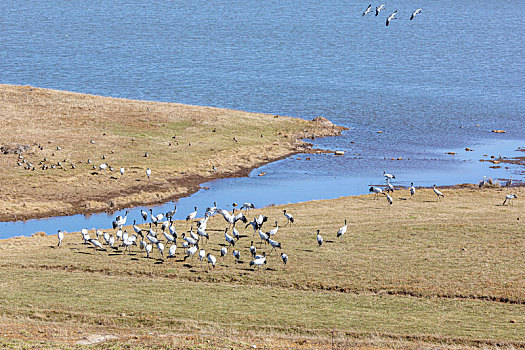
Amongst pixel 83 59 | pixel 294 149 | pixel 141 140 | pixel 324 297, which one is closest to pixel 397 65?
pixel 83 59

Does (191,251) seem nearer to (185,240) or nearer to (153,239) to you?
(185,240)

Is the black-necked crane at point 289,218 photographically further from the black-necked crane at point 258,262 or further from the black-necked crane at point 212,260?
the black-necked crane at point 212,260

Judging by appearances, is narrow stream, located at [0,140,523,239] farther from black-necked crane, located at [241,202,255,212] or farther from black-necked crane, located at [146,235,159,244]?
black-necked crane, located at [146,235,159,244]

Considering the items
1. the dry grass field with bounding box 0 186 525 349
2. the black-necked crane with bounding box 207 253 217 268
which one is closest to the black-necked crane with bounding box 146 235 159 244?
the dry grass field with bounding box 0 186 525 349

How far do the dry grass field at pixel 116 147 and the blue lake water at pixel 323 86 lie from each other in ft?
9.84

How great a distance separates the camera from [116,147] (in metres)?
79.2

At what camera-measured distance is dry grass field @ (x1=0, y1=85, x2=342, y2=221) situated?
6475 centimetres

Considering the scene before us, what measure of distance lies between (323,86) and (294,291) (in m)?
102

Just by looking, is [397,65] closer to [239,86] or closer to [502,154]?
[239,86]

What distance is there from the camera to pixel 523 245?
46.9m

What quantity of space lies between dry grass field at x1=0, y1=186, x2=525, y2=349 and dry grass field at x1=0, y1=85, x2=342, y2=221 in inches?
547

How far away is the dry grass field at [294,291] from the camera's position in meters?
32.0

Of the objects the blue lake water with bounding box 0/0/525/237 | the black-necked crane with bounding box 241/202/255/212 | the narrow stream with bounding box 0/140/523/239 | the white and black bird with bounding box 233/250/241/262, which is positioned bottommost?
the white and black bird with bounding box 233/250/241/262

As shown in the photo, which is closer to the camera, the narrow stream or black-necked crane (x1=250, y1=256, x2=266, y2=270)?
black-necked crane (x1=250, y1=256, x2=266, y2=270)
